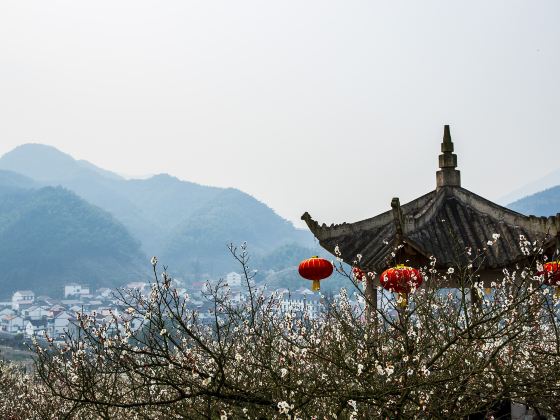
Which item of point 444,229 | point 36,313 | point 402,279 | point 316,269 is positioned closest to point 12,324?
point 36,313

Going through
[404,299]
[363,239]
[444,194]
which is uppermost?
[444,194]

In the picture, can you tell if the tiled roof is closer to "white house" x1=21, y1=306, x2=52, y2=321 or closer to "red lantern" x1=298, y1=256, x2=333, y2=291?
"red lantern" x1=298, y1=256, x2=333, y2=291

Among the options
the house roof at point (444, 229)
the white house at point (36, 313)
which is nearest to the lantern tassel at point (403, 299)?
the house roof at point (444, 229)

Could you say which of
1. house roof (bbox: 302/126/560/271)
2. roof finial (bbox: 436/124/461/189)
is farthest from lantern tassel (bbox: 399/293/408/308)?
roof finial (bbox: 436/124/461/189)

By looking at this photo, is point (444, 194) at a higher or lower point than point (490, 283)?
higher

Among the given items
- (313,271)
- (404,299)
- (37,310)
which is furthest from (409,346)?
(37,310)

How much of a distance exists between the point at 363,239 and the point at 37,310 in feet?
603

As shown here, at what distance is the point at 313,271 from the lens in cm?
1404

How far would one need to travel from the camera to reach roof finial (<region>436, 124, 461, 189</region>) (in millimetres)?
12758

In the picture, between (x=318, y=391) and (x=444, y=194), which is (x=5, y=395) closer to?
(x=444, y=194)

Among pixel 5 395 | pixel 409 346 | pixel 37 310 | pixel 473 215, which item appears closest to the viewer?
pixel 409 346

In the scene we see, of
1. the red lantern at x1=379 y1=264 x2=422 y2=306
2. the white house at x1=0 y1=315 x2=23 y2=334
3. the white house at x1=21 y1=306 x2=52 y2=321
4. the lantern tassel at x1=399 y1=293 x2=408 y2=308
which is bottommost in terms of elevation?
the lantern tassel at x1=399 y1=293 x2=408 y2=308

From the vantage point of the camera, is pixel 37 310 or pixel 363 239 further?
pixel 37 310

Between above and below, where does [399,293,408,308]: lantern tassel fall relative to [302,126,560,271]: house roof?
below
